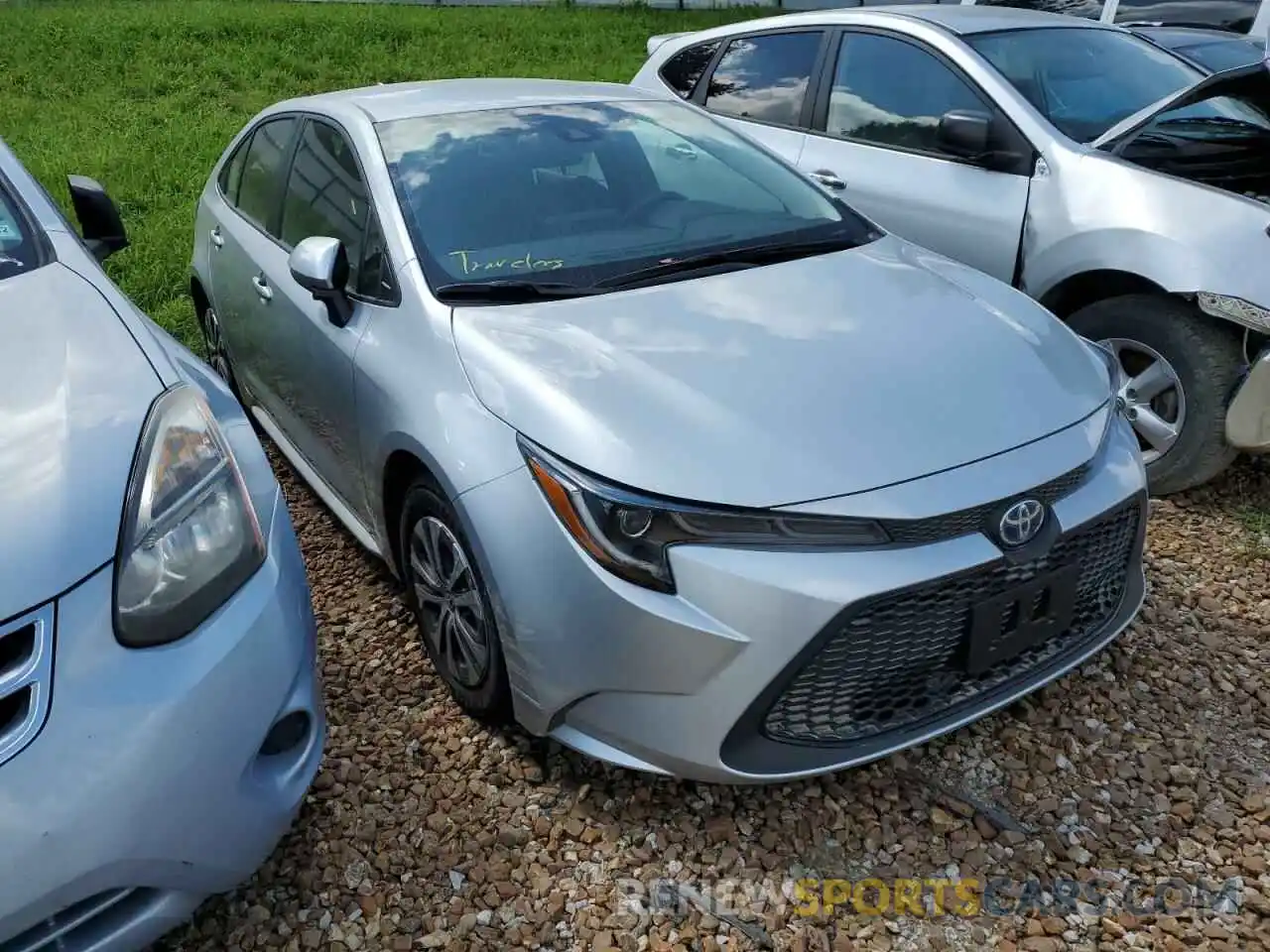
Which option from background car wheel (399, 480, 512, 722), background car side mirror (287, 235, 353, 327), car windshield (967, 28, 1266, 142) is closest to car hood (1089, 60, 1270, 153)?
car windshield (967, 28, 1266, 142)

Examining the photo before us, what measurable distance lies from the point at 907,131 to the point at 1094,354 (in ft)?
6.60

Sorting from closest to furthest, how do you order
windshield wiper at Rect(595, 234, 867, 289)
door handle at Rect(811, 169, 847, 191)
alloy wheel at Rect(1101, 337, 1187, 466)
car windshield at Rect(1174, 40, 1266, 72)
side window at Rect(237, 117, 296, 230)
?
windshield wiper at Rect(595, 234, 867, 289)
alloy wheel at Rect(1101, 337, 1187, 466)
side window at Rect(237, 117, 296, 230)
door handle at Rect(811, 169, 847, 191)
car windshield at Rect(1174, 40, 1266, 72)

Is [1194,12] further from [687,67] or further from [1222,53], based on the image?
[687,67]

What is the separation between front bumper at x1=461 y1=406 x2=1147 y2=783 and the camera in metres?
1.92

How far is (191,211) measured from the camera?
6734 millimetres

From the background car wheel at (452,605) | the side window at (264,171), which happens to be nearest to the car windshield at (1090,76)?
the side window at (264,171)

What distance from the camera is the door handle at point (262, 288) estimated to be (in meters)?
3.34

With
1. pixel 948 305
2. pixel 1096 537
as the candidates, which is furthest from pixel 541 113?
pixel 1096 537

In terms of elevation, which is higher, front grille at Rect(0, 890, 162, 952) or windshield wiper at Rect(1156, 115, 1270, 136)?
windshield wiper at Rect(1156, 115, 1270, 136)

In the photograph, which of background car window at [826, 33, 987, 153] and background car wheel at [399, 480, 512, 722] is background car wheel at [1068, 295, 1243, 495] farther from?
background car wheel at [399, 480, 512, 722]

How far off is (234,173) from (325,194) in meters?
1.13

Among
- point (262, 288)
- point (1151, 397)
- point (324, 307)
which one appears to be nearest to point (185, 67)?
point (262, 288)

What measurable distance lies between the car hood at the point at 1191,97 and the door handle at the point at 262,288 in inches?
117

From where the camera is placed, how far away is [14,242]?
2.44 m
